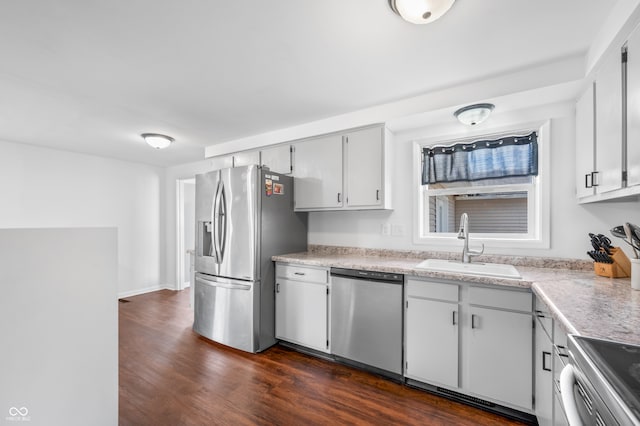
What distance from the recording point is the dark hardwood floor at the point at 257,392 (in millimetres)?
1841

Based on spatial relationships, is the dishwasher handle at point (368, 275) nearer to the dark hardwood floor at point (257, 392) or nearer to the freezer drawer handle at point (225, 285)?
the dark hardwood floor at point (257, 392)

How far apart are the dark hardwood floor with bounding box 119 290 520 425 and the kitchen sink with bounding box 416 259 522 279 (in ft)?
3.08

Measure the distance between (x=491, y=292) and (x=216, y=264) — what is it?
2.56 meters

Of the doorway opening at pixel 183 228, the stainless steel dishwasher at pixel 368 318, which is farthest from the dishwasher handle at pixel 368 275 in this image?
the doorway opening at pixel 183 228

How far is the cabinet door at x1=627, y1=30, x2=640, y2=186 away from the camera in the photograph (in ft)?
4.04

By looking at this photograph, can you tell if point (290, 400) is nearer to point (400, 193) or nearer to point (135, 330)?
point (400, 193)

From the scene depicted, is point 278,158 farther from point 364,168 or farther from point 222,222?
point 364,168

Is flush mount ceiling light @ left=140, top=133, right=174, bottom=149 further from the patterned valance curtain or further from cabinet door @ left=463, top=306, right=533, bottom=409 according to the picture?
cabinet door @ left=463, top=306, right=533, bottom=409

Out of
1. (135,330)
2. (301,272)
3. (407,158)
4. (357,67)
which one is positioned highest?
(357,67)

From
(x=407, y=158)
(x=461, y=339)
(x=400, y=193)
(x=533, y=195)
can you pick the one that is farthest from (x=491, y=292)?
(x=407, y=158)

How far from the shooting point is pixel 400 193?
291 cm

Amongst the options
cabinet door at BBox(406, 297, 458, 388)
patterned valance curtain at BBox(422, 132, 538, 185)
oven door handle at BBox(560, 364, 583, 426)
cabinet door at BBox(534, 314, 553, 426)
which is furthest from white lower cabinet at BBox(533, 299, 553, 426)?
patterned valance curtain at BBox(422, 132, 538, 185)

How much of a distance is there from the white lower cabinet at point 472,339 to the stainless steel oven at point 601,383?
0.95 meters

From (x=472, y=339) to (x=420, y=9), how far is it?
206cm
